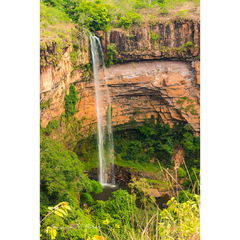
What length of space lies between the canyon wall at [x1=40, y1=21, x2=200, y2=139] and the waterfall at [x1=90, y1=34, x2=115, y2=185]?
0.37m

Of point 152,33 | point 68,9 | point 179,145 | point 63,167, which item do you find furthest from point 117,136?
Answer: point 63,167

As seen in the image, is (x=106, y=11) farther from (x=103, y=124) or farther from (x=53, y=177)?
(x=53, y=177)

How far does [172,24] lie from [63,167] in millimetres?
13487

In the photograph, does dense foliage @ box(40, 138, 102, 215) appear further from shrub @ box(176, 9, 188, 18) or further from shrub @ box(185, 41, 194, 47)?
shrub @ box(176, 9, 188, 18)

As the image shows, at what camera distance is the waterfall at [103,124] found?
16.7 metres

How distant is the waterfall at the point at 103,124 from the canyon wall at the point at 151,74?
37 centimetres

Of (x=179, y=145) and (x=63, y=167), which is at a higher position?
(x=63, y=167)

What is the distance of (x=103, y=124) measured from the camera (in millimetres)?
18844

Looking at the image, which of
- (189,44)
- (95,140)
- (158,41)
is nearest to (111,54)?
(158,41)

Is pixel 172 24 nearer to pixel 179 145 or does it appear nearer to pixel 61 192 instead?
pixel 179 145

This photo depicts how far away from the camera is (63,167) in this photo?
312 inches

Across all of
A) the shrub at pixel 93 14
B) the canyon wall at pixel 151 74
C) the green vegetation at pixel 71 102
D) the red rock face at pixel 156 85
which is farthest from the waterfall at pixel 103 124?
the green vegetation at pixel 71 102

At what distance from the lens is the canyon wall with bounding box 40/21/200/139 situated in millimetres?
16359

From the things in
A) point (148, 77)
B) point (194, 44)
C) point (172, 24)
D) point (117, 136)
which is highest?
point (172, 24)
